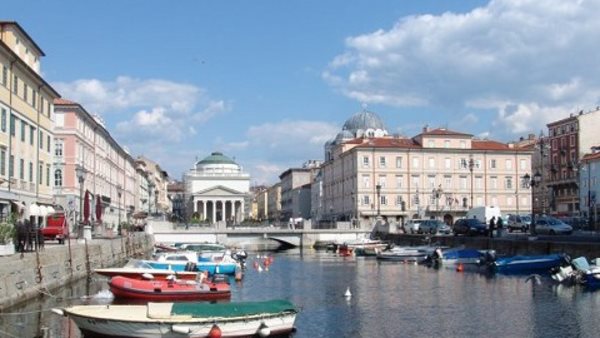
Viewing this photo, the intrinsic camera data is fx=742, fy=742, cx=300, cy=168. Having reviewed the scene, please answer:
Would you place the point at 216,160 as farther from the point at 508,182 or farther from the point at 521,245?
the point at 521,245

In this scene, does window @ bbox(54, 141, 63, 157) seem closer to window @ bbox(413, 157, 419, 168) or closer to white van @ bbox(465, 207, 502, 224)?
white van @ bbox(465, 207, 502, 224)

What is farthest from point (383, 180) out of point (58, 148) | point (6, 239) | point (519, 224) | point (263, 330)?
point (263, 330)

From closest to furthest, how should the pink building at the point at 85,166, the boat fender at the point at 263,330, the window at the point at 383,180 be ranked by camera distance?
the boat fender at the point at 263,330 < the pink building at the point at 85,166 < the window at the point at 383,180

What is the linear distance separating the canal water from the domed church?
128295 millimetres

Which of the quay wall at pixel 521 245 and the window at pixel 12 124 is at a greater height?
the window at pixel 12 124

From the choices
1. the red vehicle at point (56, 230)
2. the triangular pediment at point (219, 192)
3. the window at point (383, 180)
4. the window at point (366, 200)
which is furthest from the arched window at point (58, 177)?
the triangular pediment at point (219, 192)

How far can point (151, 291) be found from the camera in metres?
32.8

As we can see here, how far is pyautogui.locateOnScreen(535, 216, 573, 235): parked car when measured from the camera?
6519cm

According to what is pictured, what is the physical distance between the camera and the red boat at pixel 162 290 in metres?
32.7

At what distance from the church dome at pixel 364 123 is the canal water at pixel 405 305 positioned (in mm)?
119235

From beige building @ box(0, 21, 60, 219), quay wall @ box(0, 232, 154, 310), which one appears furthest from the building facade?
quay wall @ box(0, 232, 154, 310)

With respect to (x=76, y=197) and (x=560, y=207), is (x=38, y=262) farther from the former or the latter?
(x=560, y=207)

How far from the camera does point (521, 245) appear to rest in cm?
5591

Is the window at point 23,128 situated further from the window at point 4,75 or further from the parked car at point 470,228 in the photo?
the parked car at point 470,228
